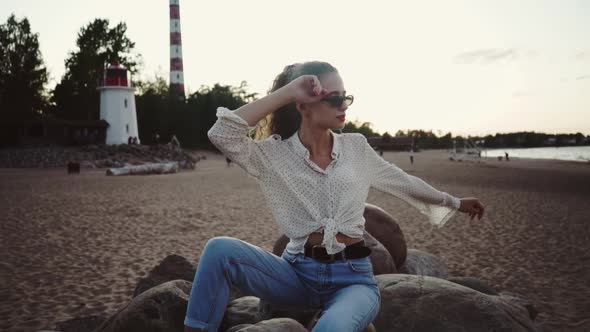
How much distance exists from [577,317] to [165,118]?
5005 centimetres

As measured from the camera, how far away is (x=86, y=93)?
165 feet

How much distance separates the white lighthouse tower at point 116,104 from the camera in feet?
146

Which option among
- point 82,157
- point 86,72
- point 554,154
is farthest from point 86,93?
point 554,154

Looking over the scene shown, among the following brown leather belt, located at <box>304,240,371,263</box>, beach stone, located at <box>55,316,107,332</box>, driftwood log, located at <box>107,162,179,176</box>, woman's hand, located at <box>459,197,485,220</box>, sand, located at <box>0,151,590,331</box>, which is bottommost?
sand, located at <box>0,151,590,331</box>

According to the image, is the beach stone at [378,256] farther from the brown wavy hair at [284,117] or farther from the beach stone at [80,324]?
the brown wavy hair at [284,117]

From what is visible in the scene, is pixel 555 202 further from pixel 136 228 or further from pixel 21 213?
pixel 21 213

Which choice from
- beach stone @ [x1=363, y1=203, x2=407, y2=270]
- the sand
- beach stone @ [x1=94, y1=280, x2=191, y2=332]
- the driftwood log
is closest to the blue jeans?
Answer: beach stone @ [x1=94, y1=280, x2=191, y2=332]

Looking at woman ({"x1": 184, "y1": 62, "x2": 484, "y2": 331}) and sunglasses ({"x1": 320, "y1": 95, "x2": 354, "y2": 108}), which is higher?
sunglasses ({"x1": 320, "y1": 95, "x2": 354, "y2": 108})

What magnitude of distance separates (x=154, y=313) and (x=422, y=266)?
136 inches

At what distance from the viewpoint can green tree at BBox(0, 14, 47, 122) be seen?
1738 inches

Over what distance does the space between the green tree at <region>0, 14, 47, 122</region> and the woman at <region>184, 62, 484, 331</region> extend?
4564cm

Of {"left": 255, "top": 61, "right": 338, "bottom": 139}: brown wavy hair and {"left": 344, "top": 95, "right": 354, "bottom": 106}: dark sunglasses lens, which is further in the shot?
{"left": 255, "top": 61, "right": 338, "bottom": 139}: brown wavy hair

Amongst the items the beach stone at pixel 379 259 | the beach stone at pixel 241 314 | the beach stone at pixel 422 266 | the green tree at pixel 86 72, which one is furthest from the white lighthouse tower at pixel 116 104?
the beach stone at pixel 241 314

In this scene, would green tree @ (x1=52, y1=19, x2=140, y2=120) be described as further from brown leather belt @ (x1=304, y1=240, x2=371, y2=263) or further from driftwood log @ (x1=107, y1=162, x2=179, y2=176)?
brown leather belt @ (x1=304, y1=240, x2=371, y2=263)
